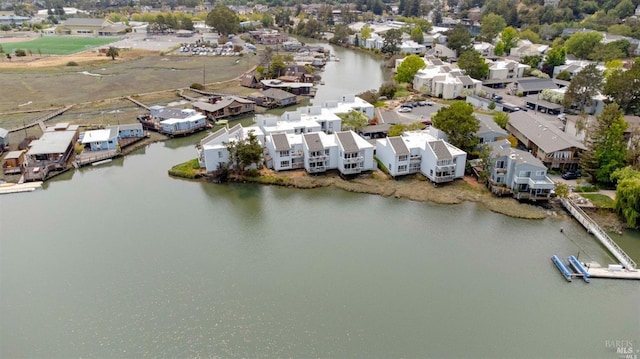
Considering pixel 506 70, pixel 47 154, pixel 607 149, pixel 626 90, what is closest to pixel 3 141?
pixel 47 154

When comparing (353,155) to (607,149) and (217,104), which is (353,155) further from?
(217,104)

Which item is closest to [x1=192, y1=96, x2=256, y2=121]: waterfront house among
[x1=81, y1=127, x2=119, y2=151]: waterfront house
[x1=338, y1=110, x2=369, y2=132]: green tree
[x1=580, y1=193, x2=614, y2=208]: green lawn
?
[x1=81, y1=127, x2=119, y2=151]: waterfront house

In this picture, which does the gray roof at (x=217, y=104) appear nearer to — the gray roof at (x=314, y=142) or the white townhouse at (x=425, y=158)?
the gray roof at (x=314, y=142)

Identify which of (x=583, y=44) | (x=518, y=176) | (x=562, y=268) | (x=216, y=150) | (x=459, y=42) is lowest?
(x=562, y=268)

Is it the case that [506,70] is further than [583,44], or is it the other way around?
[583,44]

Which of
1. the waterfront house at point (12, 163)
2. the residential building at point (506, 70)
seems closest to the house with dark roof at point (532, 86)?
the residential building at point (506, 70)

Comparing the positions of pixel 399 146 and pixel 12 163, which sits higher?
pixel 399 146
